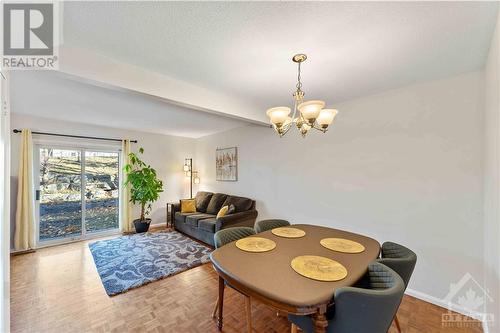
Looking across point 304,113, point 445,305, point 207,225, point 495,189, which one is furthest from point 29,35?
point 445,305

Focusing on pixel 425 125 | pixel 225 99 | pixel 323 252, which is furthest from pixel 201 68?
pixel 425 125

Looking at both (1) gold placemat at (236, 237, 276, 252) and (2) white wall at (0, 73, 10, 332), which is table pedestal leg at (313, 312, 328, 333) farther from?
(2) white wall at (0, 73, 10, 332)

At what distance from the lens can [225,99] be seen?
2.73 meters

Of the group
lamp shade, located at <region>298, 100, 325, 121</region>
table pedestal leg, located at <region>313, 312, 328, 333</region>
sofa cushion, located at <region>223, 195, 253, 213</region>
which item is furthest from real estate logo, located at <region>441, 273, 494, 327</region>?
sofa cushion, located at <region>223, 195, 253, 213</region>

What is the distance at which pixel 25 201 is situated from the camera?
11.2 ft

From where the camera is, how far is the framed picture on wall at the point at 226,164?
4.62m

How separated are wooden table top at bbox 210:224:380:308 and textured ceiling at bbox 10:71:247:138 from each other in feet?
6.48

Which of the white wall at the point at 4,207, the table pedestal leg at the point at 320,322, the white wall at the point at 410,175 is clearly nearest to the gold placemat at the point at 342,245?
the table pedestal leg at the point at 320,322

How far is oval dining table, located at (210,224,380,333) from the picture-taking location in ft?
3.63

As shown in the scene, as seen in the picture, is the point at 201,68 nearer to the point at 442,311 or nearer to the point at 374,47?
the point at 374,47

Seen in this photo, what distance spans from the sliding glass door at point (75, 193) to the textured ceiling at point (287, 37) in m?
3.52

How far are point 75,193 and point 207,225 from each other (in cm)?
299

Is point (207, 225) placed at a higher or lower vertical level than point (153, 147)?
lower

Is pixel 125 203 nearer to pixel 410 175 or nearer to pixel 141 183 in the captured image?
pixel 141 183
